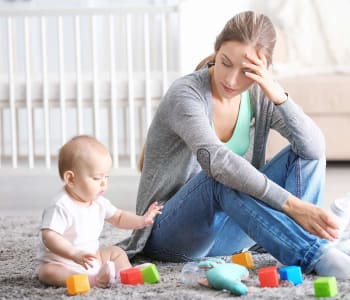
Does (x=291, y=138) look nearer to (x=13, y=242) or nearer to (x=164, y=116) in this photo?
(x=164, y=116)

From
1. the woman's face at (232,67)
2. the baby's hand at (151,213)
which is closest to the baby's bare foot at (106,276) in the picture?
the baby's hand at (151,213)

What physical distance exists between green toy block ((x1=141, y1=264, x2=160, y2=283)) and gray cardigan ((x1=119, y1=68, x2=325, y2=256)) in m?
0.21

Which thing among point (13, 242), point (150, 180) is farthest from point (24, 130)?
point (150, 180)

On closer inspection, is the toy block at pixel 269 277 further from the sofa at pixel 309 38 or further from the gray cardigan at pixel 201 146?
the sofa at pixel 309 38

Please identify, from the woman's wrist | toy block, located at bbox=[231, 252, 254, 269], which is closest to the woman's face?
the woman's wrist

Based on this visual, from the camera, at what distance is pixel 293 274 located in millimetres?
1752

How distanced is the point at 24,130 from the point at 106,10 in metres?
1.55

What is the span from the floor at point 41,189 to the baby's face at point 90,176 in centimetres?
147

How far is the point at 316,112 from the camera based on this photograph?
155 inches

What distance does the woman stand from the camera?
70.4 inches

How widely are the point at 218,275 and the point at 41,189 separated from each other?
1892 mm

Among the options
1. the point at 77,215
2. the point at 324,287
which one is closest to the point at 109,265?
the point at 77,215

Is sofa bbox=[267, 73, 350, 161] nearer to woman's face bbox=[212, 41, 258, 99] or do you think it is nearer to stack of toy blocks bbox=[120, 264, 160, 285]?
woman's face bbox=[212, 41, 258, 99]

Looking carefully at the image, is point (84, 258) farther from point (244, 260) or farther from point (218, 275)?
A: point (244, 260)
